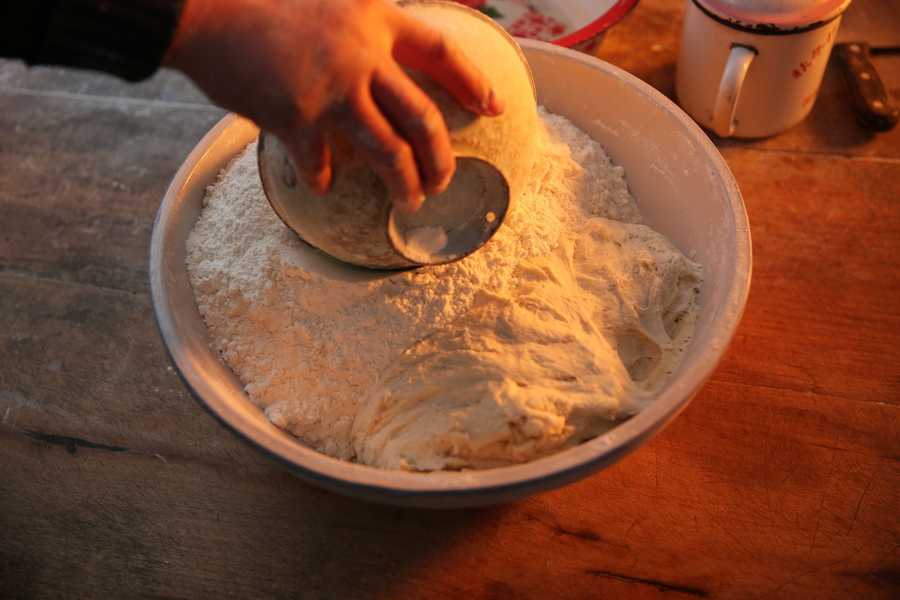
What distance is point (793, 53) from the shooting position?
89 cm

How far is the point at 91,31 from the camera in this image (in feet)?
1.40

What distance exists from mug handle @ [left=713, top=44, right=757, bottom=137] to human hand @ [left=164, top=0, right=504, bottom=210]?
0.57 meters

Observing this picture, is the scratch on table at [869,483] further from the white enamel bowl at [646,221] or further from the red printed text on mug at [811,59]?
the red printed text on mug at [811,59]

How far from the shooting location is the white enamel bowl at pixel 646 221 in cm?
54

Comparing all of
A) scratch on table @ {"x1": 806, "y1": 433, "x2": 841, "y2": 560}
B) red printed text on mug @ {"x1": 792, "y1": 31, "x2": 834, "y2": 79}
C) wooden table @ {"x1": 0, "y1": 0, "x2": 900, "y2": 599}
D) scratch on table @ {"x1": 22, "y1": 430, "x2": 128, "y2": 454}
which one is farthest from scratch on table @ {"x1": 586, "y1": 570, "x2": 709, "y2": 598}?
red printed text on mug @ {"x1": 792, "y1": 31, "x2": 834, "y2": 79}

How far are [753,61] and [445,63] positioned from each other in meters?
0.62

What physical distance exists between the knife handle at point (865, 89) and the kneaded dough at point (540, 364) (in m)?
0.55

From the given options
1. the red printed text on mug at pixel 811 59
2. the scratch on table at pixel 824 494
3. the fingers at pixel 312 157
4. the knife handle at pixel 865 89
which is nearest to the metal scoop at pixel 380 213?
the fingers at pixel 312 157

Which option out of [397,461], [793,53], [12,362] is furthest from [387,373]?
[793,53]

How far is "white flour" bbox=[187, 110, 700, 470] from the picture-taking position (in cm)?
60

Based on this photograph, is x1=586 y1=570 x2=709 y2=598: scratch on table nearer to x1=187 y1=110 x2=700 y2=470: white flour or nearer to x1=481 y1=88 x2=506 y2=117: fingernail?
x1=187 y1=110 x2=700 y2=470: white flour

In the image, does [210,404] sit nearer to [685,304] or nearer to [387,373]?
[387,373]

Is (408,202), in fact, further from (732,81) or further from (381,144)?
(732,81)

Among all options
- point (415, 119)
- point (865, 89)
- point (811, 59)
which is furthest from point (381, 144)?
point (865, 89)
